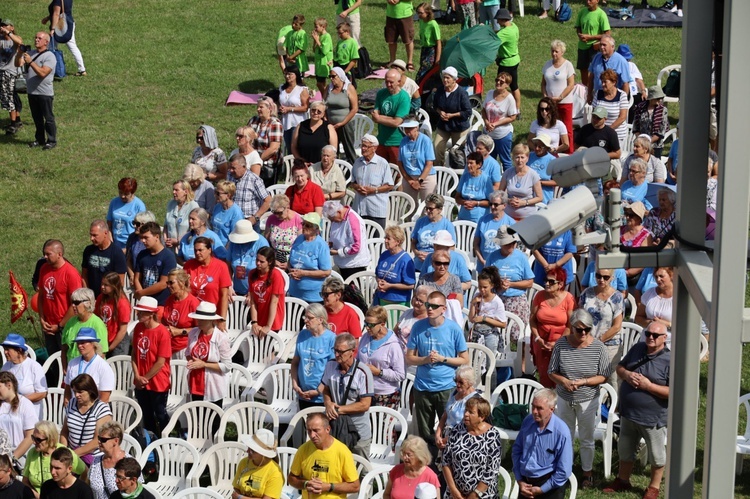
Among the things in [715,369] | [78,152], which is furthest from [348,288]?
[78,152]

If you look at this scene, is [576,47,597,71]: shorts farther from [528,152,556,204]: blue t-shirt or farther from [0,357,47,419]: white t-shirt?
[0,357,47,419]: white t-shirt

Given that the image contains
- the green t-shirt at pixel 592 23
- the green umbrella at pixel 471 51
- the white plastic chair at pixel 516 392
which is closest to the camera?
the white plastic chair at pixel 516 392

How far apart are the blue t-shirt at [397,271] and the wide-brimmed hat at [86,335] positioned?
9.23ft

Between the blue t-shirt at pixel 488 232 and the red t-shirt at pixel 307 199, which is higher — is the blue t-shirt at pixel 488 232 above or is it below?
below

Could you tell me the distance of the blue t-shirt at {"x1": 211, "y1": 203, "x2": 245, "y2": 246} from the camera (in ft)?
42.2

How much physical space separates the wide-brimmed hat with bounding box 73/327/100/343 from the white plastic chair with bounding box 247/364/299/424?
1.41 m

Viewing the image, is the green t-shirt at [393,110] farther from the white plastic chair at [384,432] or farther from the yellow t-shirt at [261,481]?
the yellow t-shirt at [261,481]

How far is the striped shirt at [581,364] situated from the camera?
31.4 ft

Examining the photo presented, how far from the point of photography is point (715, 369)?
14.9 feet

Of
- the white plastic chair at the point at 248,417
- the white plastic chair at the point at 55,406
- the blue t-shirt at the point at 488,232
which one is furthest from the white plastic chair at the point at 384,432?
the white plastic chair at the point at 55,406

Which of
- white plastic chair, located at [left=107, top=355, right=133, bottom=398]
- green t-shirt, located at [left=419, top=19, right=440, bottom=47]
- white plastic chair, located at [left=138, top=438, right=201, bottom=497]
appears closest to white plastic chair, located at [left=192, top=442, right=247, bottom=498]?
white plastic chair, located at [left=138, top=438, right=201, bottom=497]

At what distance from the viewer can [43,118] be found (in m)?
18.6

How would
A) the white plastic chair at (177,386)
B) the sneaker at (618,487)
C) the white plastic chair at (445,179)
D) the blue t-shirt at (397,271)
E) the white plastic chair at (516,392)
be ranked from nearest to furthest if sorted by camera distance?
the sneaker at (618,487) → the white plastic chair at (516,392) → the white plastic chair at (177,386) → the blue t-shirt at (397,271) → the white plastic chair at (445,179)

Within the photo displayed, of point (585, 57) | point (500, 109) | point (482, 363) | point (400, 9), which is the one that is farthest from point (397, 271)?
point (400, 9)
